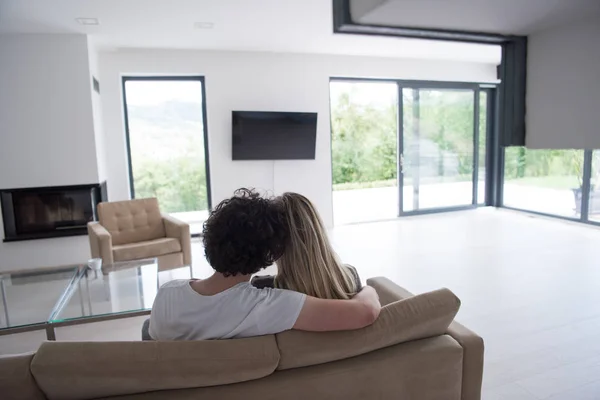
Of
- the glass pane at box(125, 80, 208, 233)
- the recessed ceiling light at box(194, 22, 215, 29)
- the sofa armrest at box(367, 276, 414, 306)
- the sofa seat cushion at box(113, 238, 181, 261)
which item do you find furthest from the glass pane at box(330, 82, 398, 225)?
the sofa armrest at box(367, 276, 414, 306)

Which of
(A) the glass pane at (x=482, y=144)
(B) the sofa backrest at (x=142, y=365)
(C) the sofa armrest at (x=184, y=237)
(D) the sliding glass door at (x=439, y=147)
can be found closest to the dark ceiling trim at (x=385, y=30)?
(B) the sofa backrest at (x=142, y=365)

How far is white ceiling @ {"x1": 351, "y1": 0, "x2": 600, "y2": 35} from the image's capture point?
688 millimetres

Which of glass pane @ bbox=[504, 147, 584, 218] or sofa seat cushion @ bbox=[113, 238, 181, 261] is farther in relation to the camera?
glass pane @ bbox=[504, 147, 584, 218]

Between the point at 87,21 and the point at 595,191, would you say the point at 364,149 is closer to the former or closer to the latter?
the point at 595,191

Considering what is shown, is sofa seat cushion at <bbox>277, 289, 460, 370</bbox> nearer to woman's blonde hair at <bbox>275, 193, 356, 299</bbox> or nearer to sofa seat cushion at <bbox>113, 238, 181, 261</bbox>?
woman's blonde hair at <bbox>275, 193, 356, 299</bbox>

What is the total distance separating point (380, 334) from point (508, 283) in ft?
9.96

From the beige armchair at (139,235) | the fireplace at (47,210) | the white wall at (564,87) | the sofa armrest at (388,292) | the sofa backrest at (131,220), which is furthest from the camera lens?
the fireplace at (47,210)

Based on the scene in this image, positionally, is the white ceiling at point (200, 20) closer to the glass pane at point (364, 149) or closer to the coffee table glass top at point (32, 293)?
the glass pane at point (364, 149)

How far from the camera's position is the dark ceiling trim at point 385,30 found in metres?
0.75

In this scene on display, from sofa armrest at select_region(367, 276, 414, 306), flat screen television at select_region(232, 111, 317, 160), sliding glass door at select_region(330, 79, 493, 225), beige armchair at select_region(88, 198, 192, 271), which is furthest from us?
sliding glass door at select_region(330, 79, 493, 225)

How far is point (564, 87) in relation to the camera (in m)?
0.89

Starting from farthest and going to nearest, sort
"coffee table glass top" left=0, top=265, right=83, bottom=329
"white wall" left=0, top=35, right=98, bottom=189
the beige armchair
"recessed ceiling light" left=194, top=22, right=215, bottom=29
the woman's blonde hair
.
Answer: "white wall" left=0, top=35, right=98, bottom=189 < "recessed ceiling light" left=194, top=22, right=215, bottom=29 < the beige armchair < "coffee table glass top" left=0, top=265, right=83, bottom=329 < the woman's blonde hair

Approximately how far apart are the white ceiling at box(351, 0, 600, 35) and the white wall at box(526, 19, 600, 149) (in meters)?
0.05

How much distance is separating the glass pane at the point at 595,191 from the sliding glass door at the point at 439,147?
5.96ft
